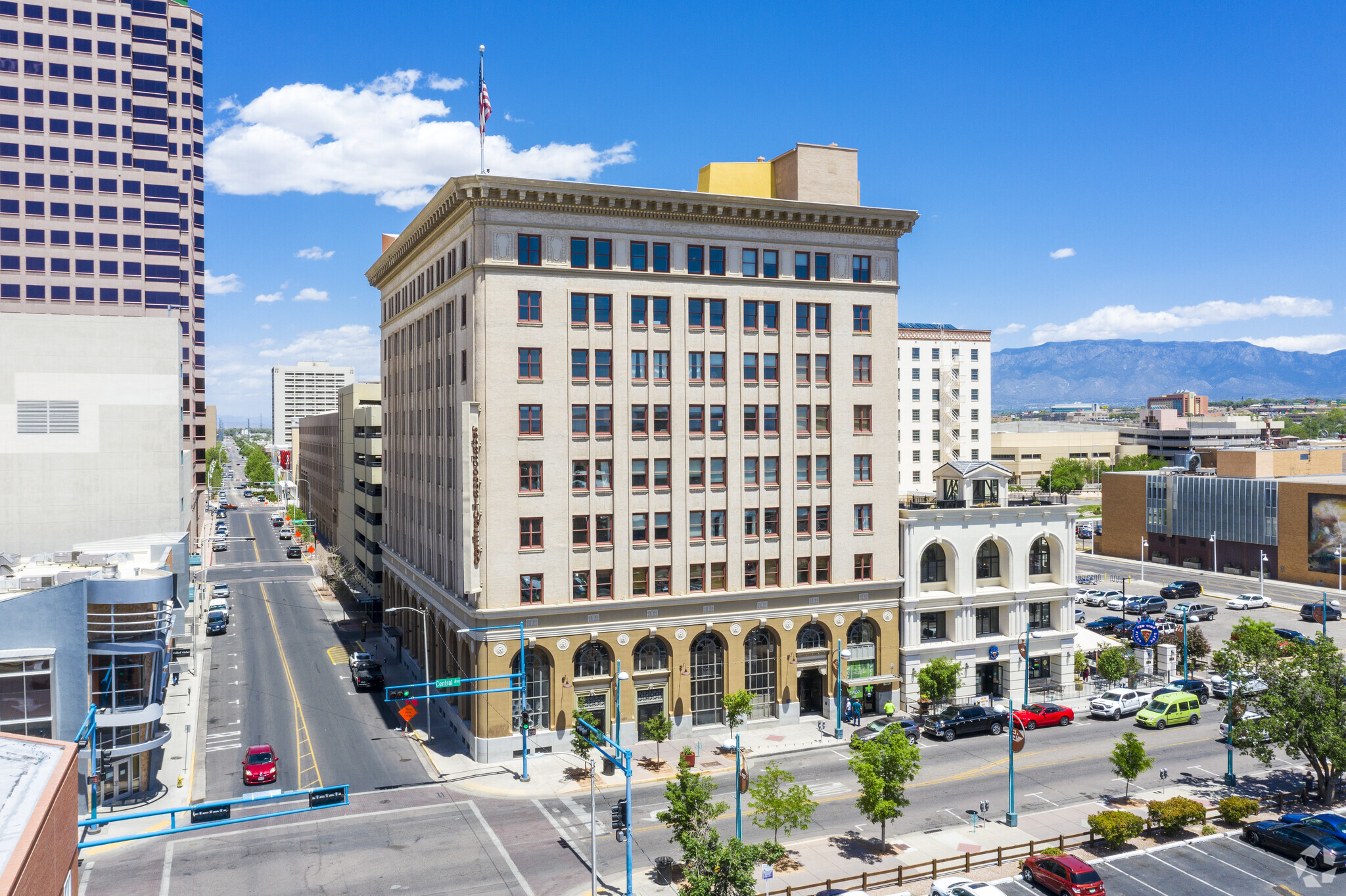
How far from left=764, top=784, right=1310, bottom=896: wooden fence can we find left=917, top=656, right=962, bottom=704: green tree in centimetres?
1681

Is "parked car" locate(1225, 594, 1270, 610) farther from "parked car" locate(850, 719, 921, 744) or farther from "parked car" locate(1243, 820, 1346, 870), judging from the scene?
"parked car" locate(1243, 820, 1346, 870)

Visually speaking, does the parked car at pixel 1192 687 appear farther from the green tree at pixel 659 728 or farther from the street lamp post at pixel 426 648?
the street lamp post at pixel 426 648

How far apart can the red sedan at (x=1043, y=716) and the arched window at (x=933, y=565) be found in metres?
10.1

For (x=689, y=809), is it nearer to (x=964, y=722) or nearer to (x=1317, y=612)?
(x=964, y=722)

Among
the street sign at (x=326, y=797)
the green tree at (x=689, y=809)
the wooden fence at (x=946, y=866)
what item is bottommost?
the wooden fence at (x=946, y=866)

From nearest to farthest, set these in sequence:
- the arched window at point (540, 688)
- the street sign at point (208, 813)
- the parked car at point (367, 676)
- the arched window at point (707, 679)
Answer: the street sign at point (208, 813)
the arched window at point (540, 688)
the arched window at point (707, 679)
the parked car at point (367, 676)

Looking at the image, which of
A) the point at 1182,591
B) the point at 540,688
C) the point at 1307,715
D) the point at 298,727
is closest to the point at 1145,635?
the point at 1307,715

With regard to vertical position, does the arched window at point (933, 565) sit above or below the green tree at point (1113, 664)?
above

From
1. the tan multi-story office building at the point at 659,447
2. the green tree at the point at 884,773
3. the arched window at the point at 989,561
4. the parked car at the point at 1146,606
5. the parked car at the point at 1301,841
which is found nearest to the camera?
the parked car at the point at 1301,841

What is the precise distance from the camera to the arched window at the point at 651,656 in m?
57.4

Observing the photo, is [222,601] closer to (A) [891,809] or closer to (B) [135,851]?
(B) [135,851]

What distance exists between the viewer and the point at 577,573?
5584 cm

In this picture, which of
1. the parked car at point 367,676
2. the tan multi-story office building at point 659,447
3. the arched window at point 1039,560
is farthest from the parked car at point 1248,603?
the parked car at point 367,676

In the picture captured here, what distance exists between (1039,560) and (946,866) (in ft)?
111
